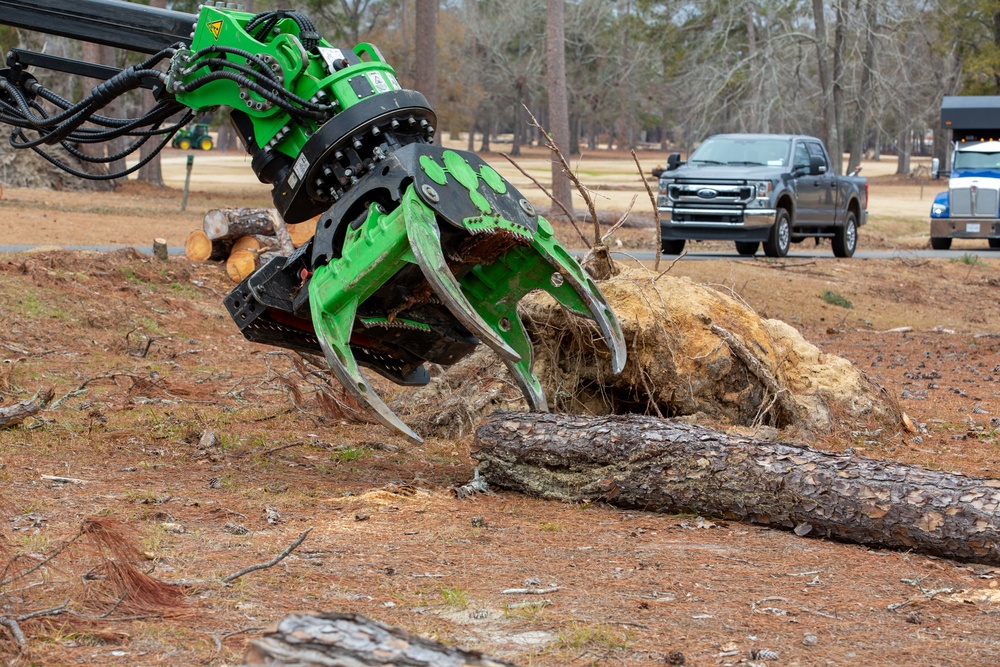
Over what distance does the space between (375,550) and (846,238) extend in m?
20.3

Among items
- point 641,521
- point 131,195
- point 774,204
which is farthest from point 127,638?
point 131,195

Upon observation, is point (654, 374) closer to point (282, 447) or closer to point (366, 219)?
point (282, 447)

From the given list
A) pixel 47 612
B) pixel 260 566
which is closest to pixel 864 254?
pixel 260 566

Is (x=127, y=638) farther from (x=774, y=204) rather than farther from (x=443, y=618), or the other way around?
(x=774, y=204)

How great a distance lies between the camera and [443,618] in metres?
4.70

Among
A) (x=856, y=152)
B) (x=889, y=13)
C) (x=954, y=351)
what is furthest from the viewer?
(x=856, y=152)

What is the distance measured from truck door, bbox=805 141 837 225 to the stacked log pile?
35.3 ft

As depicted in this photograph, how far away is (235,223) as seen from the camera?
1659 cm

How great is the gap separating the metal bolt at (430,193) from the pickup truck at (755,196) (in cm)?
1525

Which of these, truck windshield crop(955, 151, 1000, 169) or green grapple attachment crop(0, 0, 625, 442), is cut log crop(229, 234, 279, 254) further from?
truck windshield crop(955, 151, 1000, 169)

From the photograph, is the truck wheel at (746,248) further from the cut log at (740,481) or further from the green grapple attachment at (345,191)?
the cut log at (740,481)

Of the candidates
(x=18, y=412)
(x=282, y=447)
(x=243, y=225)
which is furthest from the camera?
(x=243, y=225)

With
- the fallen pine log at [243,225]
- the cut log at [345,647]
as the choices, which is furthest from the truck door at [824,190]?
the cut log at [345,647]

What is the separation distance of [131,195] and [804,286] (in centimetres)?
2088
